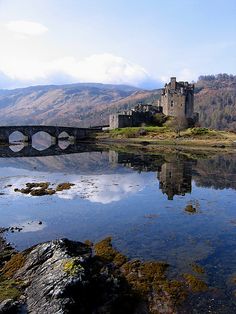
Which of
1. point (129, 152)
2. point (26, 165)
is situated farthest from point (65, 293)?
point (129, 152)

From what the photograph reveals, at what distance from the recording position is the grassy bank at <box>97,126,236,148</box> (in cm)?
9606

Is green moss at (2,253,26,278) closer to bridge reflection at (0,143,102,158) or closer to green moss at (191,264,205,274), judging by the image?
green moss at (191,264,205,274)

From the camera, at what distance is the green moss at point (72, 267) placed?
1712 centimetres

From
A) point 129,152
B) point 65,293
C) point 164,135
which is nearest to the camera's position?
point 65,293

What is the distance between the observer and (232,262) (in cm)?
2180

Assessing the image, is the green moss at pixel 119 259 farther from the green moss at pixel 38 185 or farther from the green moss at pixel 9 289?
the green moss at pixel 38 185

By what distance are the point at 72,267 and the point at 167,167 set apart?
43.7 m

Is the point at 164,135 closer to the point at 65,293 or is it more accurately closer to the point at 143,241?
the point at 143,241

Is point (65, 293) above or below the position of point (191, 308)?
above

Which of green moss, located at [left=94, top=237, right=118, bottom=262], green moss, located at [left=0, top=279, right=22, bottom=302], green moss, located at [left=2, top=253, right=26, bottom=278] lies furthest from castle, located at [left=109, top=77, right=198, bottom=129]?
green moss, located at [left=0, top=279, right=22, bottom=302]

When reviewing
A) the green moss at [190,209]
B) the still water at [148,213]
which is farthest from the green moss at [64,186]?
the green moss at [190,209]

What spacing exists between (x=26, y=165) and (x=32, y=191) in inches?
1014

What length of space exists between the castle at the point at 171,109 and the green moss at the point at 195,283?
101015 millimetres

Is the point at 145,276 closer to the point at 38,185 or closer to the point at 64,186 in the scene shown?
the point at 64,186
